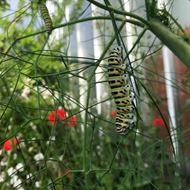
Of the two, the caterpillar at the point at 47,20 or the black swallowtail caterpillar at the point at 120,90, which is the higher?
the caterpillar at the point at 47,20

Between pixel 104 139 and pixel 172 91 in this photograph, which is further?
pixel 172 91

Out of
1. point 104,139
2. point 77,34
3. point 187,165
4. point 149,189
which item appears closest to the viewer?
point 149,189

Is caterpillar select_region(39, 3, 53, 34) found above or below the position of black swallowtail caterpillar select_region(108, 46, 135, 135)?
above

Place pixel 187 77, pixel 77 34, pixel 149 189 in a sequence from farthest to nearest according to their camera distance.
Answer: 1. pixel 77 34
2. pixel 149 189
3. pixel 187 77

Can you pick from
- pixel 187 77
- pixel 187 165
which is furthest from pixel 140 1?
pixel 187 165

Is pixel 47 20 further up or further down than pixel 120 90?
further up

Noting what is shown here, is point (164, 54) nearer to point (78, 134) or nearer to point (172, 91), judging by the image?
point (172, 91)

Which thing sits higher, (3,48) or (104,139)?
(3,48)

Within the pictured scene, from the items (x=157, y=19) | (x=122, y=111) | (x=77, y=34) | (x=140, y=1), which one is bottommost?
(x=122, y=111)
